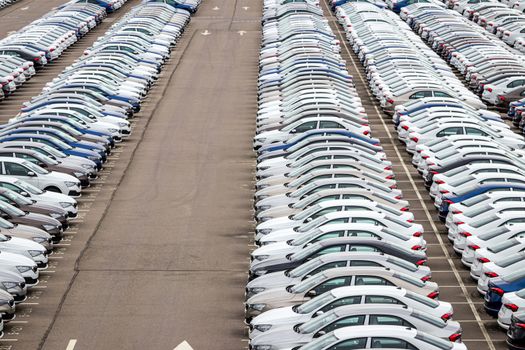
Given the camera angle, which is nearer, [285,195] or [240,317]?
[240,317]

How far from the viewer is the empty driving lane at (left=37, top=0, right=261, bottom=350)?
2353 centimetres

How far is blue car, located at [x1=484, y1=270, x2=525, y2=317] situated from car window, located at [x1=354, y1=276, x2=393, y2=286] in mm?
2753

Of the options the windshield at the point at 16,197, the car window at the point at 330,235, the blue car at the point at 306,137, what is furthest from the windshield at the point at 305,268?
the blue car at the point at 306,137

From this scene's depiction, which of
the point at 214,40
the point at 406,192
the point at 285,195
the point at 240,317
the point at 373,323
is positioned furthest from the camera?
the point at 214,40

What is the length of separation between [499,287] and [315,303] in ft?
15.5

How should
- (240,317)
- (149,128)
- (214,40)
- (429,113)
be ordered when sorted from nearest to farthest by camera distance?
1. (240,317)
2. (429,113)
3. (149,128)
4. (214,40)

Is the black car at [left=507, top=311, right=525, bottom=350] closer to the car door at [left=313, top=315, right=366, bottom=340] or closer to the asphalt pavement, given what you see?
the asphalt pavement

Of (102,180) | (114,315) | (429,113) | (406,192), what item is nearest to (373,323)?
(114,315)

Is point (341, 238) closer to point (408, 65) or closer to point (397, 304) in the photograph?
point (397, 304)

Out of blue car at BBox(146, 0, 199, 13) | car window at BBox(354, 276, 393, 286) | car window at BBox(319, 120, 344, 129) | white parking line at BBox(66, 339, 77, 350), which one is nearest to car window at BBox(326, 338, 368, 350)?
car window at BBox(354, 276, 393, 286)

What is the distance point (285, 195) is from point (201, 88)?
19808 millimetres

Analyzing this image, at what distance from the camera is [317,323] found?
20828 mm

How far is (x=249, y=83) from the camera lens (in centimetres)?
4984

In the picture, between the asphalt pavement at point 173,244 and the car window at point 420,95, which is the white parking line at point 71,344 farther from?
the car window at point 420,95
